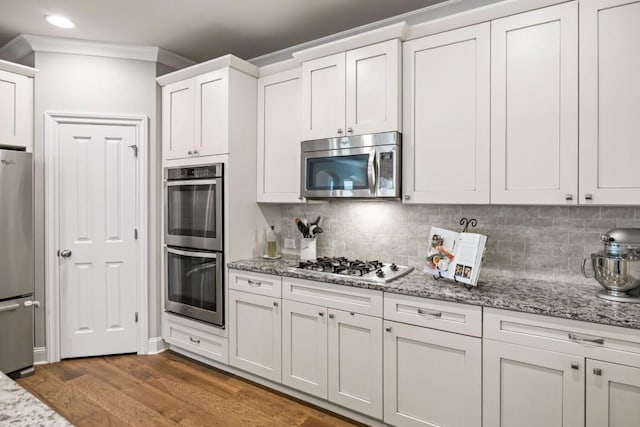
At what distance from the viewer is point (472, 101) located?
7.30 feet

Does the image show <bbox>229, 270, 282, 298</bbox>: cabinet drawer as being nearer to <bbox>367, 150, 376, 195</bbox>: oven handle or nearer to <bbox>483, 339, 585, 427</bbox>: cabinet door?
<bbox>367, 150, 376, 195</bbox>: oven handle

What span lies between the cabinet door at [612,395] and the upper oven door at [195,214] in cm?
244

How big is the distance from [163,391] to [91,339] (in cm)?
107

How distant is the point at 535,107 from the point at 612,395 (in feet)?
4.72

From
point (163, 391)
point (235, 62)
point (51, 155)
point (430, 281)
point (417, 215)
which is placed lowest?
point (163, 391)

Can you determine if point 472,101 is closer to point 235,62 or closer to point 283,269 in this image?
point 283,269

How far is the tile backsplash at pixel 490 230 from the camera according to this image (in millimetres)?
2205

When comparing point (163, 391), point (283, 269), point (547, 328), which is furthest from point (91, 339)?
point (547, 328)

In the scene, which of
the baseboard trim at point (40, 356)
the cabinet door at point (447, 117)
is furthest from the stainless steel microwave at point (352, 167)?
the baseboard trim at point (40, 356)

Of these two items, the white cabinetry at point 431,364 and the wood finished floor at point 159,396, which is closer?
the white cabinetry at point 431,364

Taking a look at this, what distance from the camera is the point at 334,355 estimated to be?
2408 mm

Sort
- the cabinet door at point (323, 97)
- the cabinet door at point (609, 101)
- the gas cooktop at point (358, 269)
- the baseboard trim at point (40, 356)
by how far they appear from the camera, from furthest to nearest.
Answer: the baseboard trim at point (40, 356) < the cabinet door at point (323, 97) < the gas cooktop at point (358, 269) < the cabinet door at point (609, 101)

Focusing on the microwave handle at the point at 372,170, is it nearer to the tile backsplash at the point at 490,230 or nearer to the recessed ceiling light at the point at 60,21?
the tile backsplash at the point at 490,230

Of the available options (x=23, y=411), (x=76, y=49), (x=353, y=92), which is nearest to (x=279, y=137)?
(x=353, y=92)
